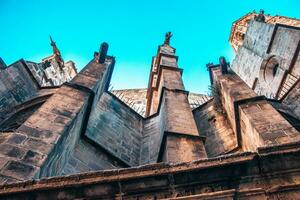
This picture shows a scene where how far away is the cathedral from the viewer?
3727 mm

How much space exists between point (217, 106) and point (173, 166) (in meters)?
5.93

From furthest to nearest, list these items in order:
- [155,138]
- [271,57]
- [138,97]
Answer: [138,97] < [271,57] < [155,138]

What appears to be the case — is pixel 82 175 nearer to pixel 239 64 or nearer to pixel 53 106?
pixel 53 106

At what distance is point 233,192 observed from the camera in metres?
3.59

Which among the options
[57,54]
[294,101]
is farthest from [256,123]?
[57,54]

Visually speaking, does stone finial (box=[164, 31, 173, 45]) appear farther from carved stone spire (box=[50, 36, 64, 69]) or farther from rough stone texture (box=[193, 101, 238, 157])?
rough stone texture (box=[193, 101, 238, 157])

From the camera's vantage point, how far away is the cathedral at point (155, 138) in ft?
12.2

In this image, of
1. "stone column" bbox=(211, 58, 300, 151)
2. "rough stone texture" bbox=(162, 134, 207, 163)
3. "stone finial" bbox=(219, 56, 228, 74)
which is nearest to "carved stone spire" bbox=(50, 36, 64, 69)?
"stone finial" bbox=(219, 56, 228, 74)

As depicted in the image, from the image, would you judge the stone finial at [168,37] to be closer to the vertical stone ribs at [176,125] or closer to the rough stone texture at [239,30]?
the vertical stone ribs at [176,125]

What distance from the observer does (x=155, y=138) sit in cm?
830

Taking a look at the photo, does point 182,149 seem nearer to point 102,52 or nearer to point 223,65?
point 223,65

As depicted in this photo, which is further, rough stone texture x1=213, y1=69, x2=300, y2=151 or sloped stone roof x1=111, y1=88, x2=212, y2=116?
sloped stone roof x1=111, y1=88, x2=212, y2=116

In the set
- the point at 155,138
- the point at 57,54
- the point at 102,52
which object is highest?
the point at 57,54

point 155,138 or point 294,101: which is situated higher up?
point 294,101
